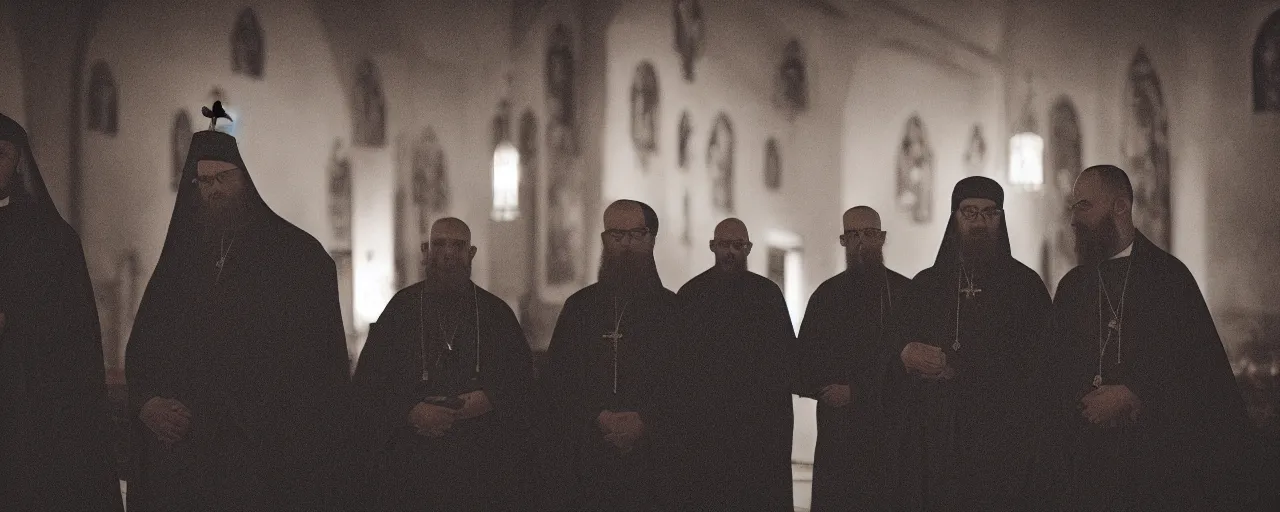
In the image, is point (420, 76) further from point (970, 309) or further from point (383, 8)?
point (970, 309)

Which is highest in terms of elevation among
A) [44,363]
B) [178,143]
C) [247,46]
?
[247,46]

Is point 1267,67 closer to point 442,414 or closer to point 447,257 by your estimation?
point 447,257

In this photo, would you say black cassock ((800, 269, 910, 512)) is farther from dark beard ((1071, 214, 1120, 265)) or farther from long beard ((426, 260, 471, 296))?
long beard ((426, 260, 471, 296))

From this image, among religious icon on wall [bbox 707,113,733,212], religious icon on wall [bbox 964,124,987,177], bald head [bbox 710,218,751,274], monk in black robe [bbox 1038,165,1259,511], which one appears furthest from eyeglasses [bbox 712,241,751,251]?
monk in black robe [bbox 1038,165,1259,511]

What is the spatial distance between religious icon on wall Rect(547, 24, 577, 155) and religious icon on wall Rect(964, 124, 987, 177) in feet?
9.22

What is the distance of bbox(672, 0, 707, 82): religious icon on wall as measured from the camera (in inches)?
384

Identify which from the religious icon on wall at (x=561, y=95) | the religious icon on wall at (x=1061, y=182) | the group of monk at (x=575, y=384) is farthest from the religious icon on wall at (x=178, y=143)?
the religious icon on wall at (x=1061, y=182)

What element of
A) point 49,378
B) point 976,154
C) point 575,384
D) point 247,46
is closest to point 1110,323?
point 976,154

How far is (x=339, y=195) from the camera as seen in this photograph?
31.8ft

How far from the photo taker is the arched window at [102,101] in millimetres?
9461

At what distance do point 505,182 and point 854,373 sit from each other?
330cm

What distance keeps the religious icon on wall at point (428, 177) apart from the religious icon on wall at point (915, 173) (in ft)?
10.7

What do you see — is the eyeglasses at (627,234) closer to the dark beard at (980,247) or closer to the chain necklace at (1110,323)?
the dark beard at (980,247)

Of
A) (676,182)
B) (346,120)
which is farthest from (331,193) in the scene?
(676,182)
